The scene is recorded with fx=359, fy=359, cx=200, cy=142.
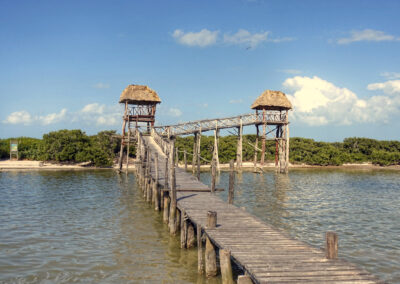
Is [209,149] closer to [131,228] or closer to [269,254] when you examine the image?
[131,228]

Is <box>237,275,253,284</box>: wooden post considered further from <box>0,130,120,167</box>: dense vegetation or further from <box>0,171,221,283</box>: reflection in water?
<box>0,130,120,167</box>: dense vegetation

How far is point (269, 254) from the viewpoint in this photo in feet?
26.8

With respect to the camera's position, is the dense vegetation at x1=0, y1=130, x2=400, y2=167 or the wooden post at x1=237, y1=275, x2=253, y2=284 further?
the dense vegetation at x1=0, y1=130, x2=400, y2=167

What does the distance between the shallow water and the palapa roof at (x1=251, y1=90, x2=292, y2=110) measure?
11.1 meters

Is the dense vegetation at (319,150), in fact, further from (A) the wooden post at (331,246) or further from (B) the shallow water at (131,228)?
(A) the wooden post at (331,246)

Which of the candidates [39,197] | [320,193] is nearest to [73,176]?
[39,197]

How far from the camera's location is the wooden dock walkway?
6934 millimetres

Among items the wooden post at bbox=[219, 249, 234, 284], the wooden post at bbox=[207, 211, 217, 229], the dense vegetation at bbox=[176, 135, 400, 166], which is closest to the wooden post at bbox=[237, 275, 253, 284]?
the wooden post at bbox=[219, 249, 234, 284]

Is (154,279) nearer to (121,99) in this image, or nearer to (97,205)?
(97,205)

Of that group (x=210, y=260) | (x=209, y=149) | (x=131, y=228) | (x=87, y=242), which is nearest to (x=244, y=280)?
(x=210, y=260)

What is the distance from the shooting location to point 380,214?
798 inches

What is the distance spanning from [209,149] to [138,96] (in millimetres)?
17056

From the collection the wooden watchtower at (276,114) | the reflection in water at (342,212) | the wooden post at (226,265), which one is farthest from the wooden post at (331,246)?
the wooden watchtower at (276,114)

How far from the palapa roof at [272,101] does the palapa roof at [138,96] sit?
11.0 metres
